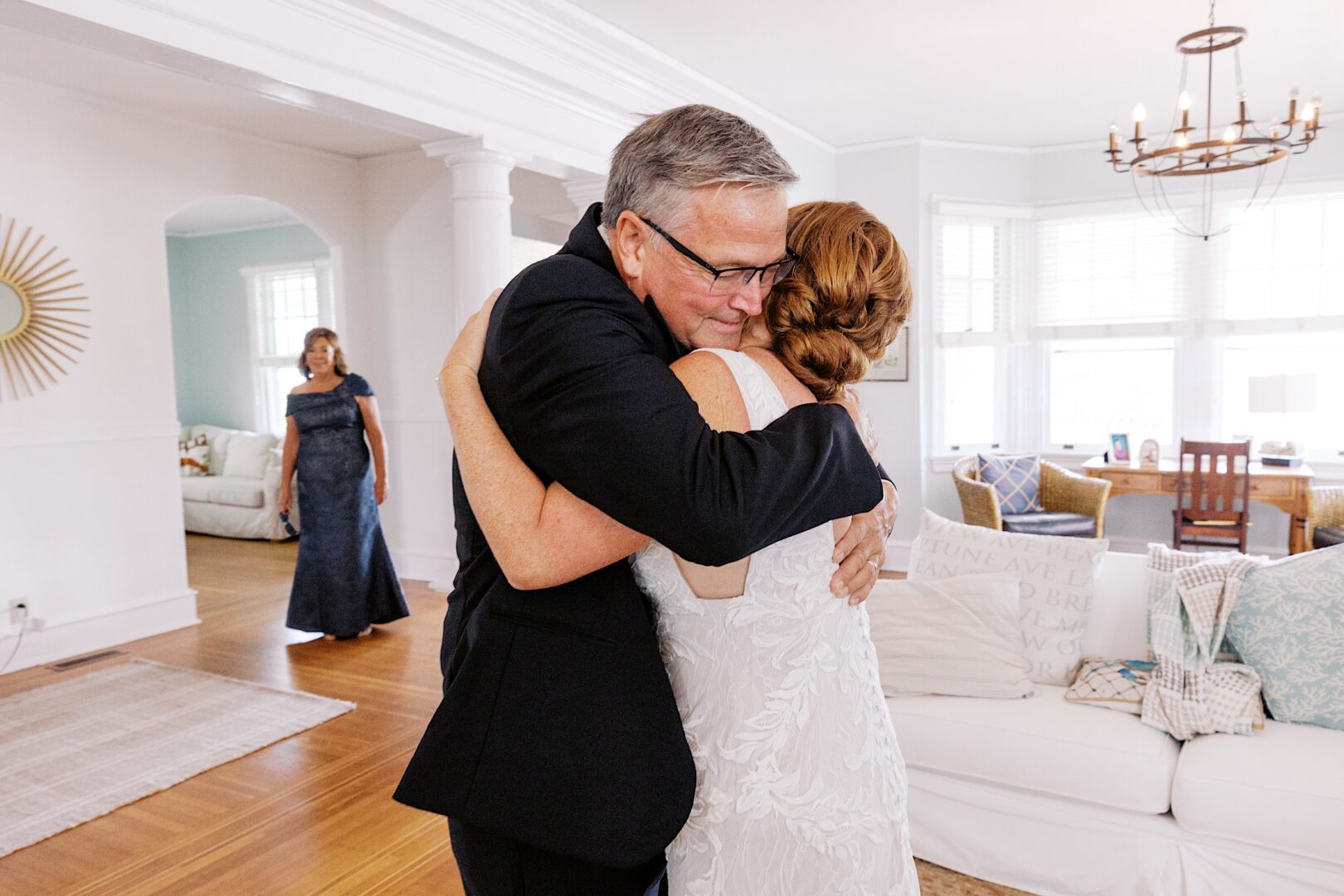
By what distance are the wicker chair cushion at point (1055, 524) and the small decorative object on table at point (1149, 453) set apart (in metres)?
0.65

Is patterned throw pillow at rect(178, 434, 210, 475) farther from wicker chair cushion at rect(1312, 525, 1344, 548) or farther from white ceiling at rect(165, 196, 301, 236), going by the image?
wicker chair cushion at rect(1312, 525, 1344, 548)

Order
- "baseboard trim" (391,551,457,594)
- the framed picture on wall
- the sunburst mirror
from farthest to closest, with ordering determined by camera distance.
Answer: the framed picture on wall < "baseboard trim" (391,551,457,594) < the sunburst mirror

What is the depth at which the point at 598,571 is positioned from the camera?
97 centimetres

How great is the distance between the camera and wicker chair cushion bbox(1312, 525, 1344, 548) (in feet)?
17.1

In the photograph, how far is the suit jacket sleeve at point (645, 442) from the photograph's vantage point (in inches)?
32.7

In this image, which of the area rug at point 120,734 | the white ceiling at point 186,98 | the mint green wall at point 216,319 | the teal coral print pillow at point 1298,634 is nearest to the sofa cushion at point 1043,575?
the teal coral print pillow at point 1298,634

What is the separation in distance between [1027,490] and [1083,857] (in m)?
4.42

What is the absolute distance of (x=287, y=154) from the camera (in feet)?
20.4

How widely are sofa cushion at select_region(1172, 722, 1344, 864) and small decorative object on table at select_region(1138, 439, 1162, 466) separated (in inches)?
175

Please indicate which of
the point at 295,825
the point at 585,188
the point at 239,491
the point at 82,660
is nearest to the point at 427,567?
the point at 82,660

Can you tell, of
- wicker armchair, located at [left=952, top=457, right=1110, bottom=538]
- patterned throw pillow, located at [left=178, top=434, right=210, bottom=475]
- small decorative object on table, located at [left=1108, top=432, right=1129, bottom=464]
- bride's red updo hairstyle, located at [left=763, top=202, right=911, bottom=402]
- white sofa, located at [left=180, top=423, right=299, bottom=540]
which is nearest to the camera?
bride's red updo hairstyle, located at [left=763, top=202, right=911, bottom=402]

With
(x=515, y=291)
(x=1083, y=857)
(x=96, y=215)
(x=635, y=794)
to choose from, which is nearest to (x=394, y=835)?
(x=1083, y=857)

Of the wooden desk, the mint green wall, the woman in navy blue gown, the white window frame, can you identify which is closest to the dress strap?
the woman in navy blue gown

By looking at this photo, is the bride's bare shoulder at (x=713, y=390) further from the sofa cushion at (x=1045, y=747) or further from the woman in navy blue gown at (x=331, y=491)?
the woman in navy blue gown at (x=331, y=491)
